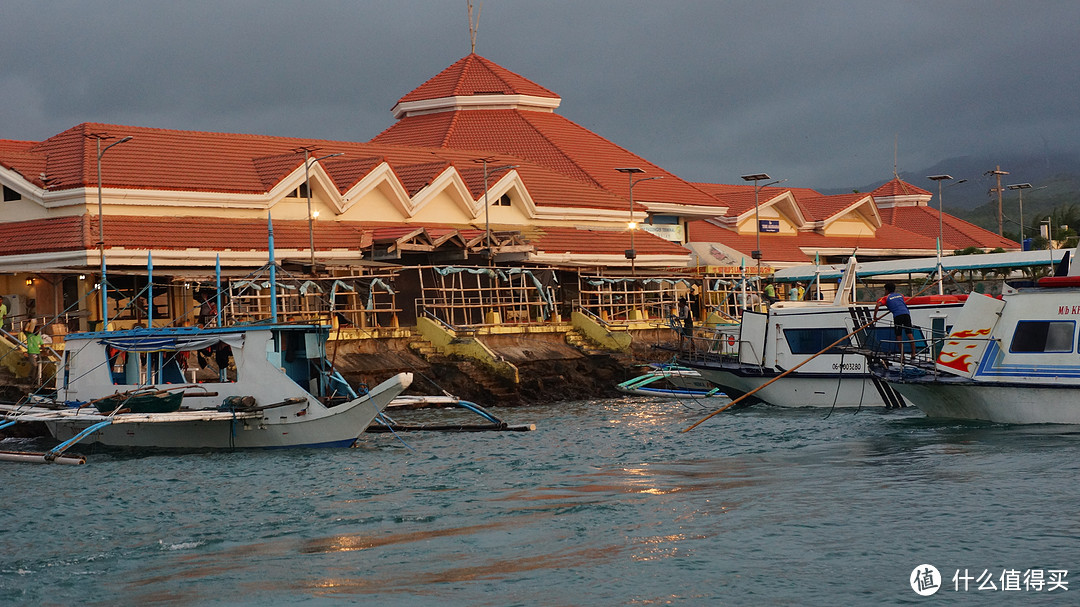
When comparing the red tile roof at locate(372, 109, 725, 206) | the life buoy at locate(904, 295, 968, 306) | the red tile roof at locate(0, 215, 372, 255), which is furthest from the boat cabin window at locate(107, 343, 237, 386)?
the red tile roof at locate(372, 109, 725, 206)

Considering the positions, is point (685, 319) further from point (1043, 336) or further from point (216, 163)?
point (216, 163)

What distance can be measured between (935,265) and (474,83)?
2679cm

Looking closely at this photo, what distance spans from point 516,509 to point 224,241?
24.9m

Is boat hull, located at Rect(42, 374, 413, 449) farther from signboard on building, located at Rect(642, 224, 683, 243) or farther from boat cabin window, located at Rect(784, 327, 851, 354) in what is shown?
signboard on building, located at Rect(642, 224, 683, 243)

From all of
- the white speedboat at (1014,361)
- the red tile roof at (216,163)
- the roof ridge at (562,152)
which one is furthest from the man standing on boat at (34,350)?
the roof ridge at (562,152)

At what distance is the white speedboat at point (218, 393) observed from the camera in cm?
2366

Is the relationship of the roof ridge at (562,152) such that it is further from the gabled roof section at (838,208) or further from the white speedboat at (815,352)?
the white speedboat at (815,352)

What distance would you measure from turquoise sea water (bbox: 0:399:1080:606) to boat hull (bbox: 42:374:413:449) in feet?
1.42

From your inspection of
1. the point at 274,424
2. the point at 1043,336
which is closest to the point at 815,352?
the point at 1043,336

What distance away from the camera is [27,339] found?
1227 inches

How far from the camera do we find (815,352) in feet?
98.6

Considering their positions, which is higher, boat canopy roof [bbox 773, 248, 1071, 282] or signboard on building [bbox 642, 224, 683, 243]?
signboard on building [bbox 642, 224, 683, 243]
